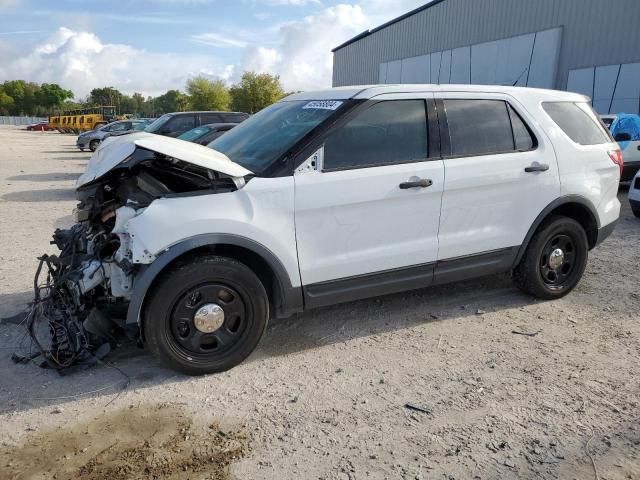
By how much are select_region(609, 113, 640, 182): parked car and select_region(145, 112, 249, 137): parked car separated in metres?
10.1

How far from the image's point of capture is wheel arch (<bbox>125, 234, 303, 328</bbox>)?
3.08 m

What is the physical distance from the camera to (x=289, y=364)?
11.8ft

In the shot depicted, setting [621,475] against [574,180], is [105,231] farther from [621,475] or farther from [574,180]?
[574,180]

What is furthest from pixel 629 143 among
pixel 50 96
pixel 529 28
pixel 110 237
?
pixel 50 96

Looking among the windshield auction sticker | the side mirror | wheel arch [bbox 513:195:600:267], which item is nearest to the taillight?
wheel arch [bbox 513:195:600:267]

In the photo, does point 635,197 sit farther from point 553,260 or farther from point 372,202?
point 372,202

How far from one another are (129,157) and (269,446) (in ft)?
6.21

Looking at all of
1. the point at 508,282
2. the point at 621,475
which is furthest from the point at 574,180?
the point at 621,475

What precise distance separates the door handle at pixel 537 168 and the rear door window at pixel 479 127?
0.20 metres

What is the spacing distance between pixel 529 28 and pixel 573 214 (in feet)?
62.5

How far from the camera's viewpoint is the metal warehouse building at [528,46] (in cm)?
1723

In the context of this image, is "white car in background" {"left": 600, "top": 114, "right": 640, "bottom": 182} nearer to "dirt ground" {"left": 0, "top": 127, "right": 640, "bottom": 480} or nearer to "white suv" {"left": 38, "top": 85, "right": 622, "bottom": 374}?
"white suv" {"left": 38, "top": 85, "right": 622, "bottom": 374}

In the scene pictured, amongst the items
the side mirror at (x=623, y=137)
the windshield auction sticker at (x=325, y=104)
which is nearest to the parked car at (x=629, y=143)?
the side mirror at (x=623, y=137)

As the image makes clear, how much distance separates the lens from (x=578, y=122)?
185 inches
